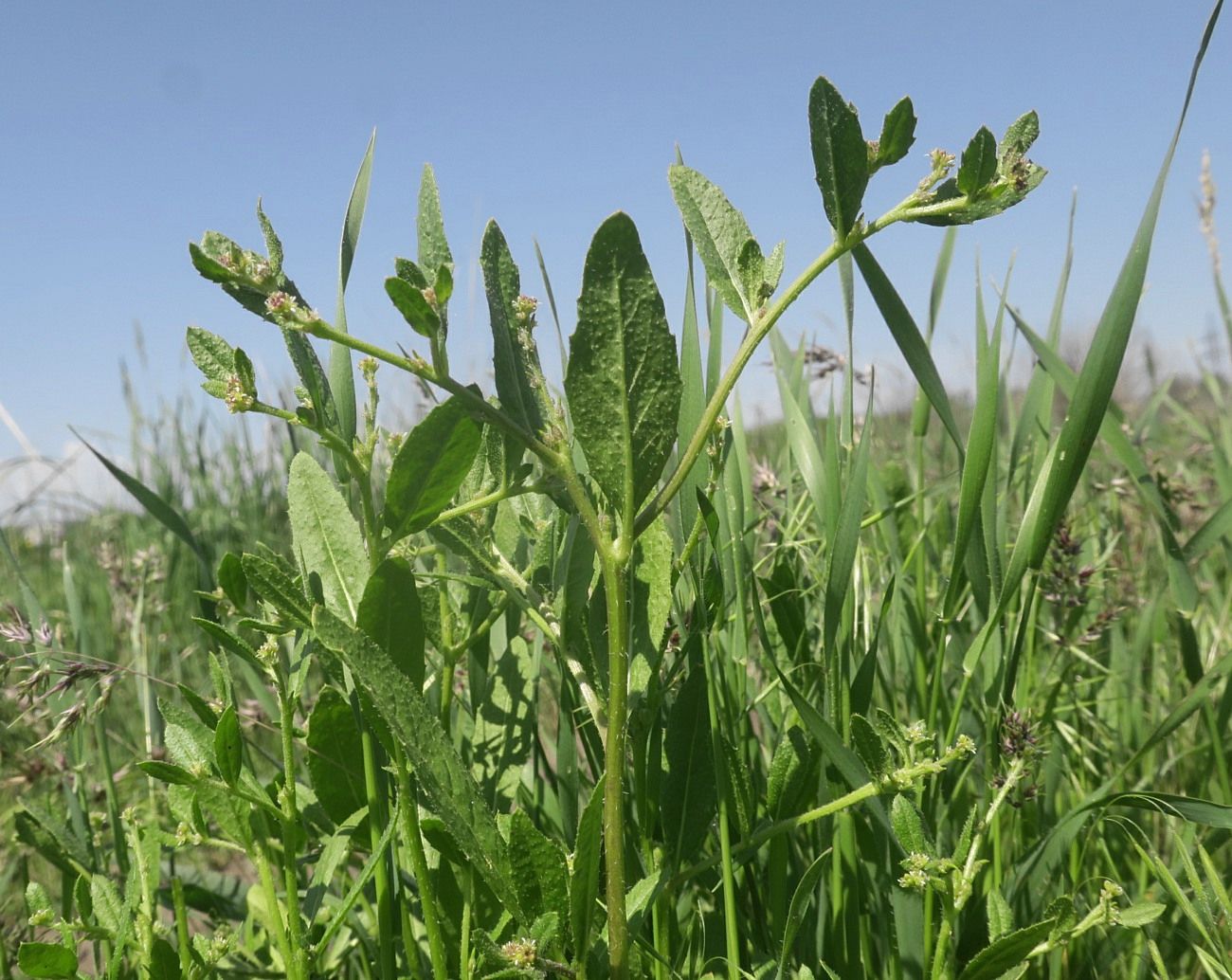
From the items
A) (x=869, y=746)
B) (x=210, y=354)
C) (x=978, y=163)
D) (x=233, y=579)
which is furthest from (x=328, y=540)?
(x=978, y=163)

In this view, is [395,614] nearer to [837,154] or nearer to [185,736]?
[185,736]

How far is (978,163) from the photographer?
0.73 metres

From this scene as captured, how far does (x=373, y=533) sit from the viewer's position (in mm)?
861

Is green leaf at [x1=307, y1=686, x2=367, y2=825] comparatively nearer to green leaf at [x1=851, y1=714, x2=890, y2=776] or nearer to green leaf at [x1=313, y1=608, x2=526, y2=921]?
green leaf at [x1=313, y1=608, x2=526, y2=921]

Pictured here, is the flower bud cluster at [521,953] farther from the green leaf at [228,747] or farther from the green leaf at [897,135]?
the green leaf at [897,135]

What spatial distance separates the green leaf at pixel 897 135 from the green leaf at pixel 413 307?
1.13 ft

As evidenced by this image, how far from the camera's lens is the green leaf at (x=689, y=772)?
0.94m

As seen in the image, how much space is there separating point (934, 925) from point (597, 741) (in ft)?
1.26

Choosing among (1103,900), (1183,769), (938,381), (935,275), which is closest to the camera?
(1103,900)

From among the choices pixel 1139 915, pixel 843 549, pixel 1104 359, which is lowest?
pixel 1139 915

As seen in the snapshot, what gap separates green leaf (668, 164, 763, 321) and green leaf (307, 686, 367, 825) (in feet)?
1.68

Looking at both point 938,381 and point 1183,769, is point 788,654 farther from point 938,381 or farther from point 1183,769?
point 1183,769

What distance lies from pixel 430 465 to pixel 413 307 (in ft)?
0.42

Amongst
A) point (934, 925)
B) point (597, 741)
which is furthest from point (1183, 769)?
point (597, 741)
